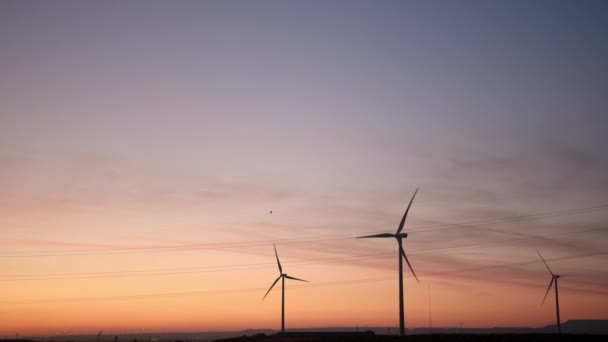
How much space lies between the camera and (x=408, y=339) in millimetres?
106500

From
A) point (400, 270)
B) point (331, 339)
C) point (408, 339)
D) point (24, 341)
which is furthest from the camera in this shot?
point (24, 341)

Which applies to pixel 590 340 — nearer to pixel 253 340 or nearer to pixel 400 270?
pixel 400 270

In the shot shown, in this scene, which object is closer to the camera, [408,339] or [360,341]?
[408,339]

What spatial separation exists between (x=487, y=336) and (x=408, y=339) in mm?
15052

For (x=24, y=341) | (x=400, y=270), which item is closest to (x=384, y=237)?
(x=400, y=270)

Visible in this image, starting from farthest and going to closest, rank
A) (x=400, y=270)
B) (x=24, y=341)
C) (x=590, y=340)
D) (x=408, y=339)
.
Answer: (x=24, y=341) → (x=400, y=270) → (x=408, y=339) → (x=590, y=340)

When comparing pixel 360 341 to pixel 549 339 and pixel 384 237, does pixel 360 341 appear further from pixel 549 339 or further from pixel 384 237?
pixel 549 339

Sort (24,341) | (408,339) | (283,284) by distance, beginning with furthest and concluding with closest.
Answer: (283,284), (24,341), (408,339)

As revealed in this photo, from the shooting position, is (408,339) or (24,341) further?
(24,341)

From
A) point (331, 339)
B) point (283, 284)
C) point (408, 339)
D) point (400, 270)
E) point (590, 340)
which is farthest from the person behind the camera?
point (283, 284)

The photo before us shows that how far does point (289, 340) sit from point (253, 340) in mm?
9117

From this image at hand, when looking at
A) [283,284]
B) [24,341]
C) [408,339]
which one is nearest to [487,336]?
[408,339]

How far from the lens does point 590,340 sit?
3939 inches

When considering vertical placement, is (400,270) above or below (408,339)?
above
